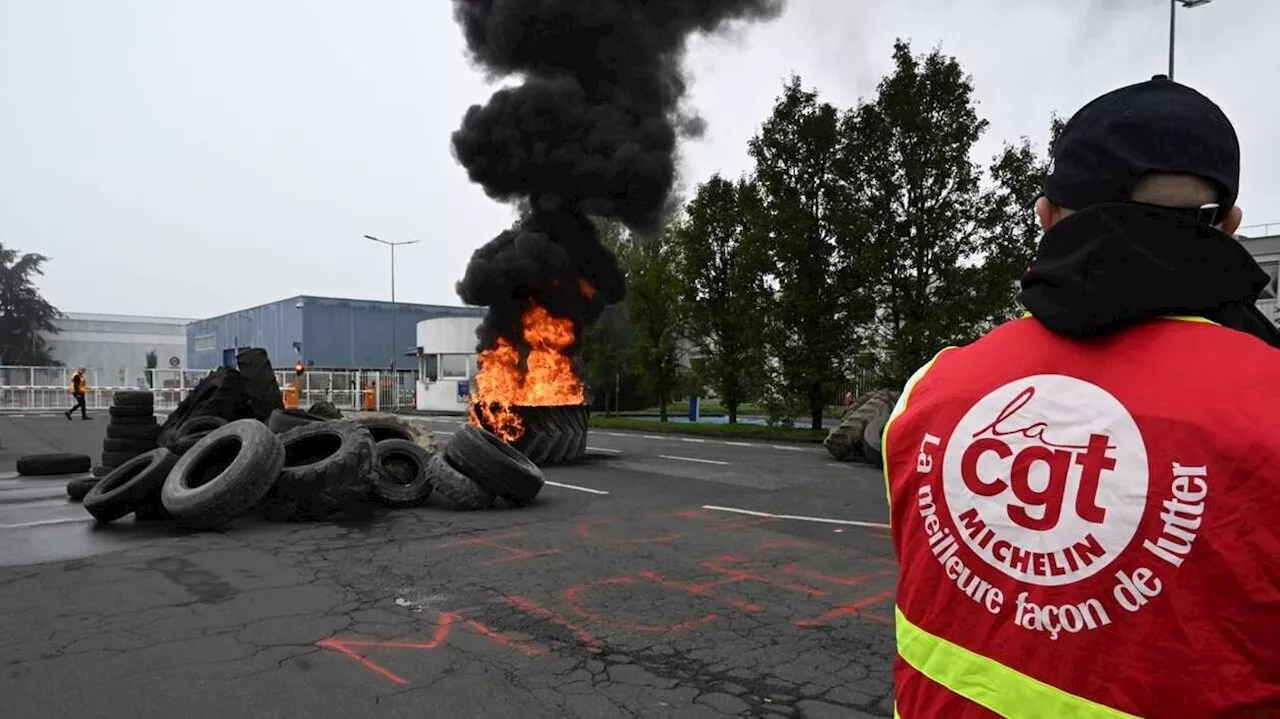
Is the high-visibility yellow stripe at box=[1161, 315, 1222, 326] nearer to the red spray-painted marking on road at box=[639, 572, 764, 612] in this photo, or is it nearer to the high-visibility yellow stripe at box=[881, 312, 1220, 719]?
the high-visibility yellow stripe at box=[881, 312, 1220, 719]

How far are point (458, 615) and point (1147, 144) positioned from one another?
5.10 meters

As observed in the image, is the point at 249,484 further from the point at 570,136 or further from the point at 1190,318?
the point at 570,136

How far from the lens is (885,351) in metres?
19.0

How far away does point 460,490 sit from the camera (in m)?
9.72

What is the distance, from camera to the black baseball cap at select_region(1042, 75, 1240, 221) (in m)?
1.27

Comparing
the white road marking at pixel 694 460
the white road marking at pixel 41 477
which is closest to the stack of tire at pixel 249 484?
the white road marking at pixel 41 477

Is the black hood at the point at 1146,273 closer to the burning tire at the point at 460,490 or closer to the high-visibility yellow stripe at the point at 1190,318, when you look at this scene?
the high-visibility yellow stripe at the point at 1190,318

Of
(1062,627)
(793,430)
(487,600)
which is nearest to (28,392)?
(793,430)

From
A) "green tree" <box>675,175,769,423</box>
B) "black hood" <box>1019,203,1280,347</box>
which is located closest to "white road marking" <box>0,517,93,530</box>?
"black hood" <box>1019,203,1280,347</box>

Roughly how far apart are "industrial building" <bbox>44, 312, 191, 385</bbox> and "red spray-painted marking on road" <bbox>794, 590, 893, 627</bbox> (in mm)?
86229

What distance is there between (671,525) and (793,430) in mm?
13889

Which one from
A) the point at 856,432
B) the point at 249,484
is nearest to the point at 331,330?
the point at 856,432

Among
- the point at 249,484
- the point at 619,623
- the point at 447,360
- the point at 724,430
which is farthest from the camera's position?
the point at 447,360

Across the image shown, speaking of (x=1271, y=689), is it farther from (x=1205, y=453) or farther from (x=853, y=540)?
(x=853, y=540)
